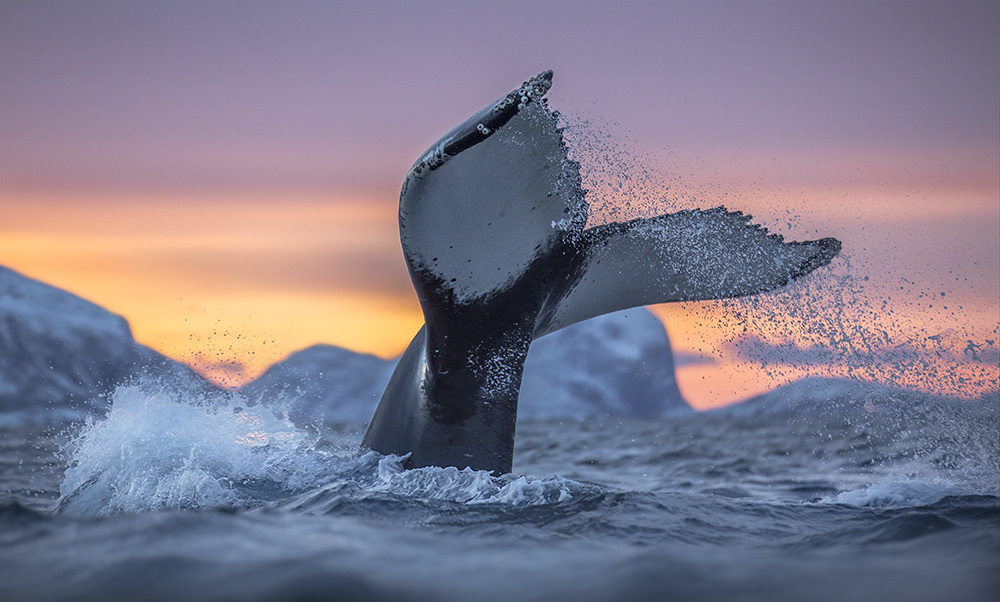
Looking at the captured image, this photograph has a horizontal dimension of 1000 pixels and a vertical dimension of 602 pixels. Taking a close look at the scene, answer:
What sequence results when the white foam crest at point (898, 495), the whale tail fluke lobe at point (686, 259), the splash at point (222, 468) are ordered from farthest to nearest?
1. the whale tail fluke lobe at point (686, 259)
2. the white foam crest at point (898, 495)
3. the splash at point (222, 468)

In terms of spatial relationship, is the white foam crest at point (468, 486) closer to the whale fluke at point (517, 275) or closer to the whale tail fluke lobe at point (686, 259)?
the whale fluke at point (517, 275)

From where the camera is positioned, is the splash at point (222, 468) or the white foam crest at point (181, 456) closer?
the splash at point (222, 468)

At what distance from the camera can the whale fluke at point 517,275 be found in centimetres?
484

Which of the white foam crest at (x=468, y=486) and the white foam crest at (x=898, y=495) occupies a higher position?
→ the white foam crest at (x=468, y=486)

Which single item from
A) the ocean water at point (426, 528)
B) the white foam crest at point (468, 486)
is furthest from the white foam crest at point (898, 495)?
the white foam crest at point (468, 486)

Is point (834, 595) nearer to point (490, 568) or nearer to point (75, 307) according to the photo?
point (490, 568)

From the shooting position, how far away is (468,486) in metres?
5.25

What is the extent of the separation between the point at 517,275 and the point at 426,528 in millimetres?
1819

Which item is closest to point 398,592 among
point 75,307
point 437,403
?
point 437,403

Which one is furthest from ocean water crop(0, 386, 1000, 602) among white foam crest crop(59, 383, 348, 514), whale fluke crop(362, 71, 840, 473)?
whale fluke crop(362, 71, 840, 473)

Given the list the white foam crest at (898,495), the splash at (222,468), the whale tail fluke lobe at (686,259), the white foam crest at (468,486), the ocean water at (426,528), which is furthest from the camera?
the whale tail fluke lobe at (686,259)

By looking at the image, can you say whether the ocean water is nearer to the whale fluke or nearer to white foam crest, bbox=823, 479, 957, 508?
white foam crest, bbox=823, 479, 957, 508

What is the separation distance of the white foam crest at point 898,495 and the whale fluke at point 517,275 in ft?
5.16

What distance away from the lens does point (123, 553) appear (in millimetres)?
3434
